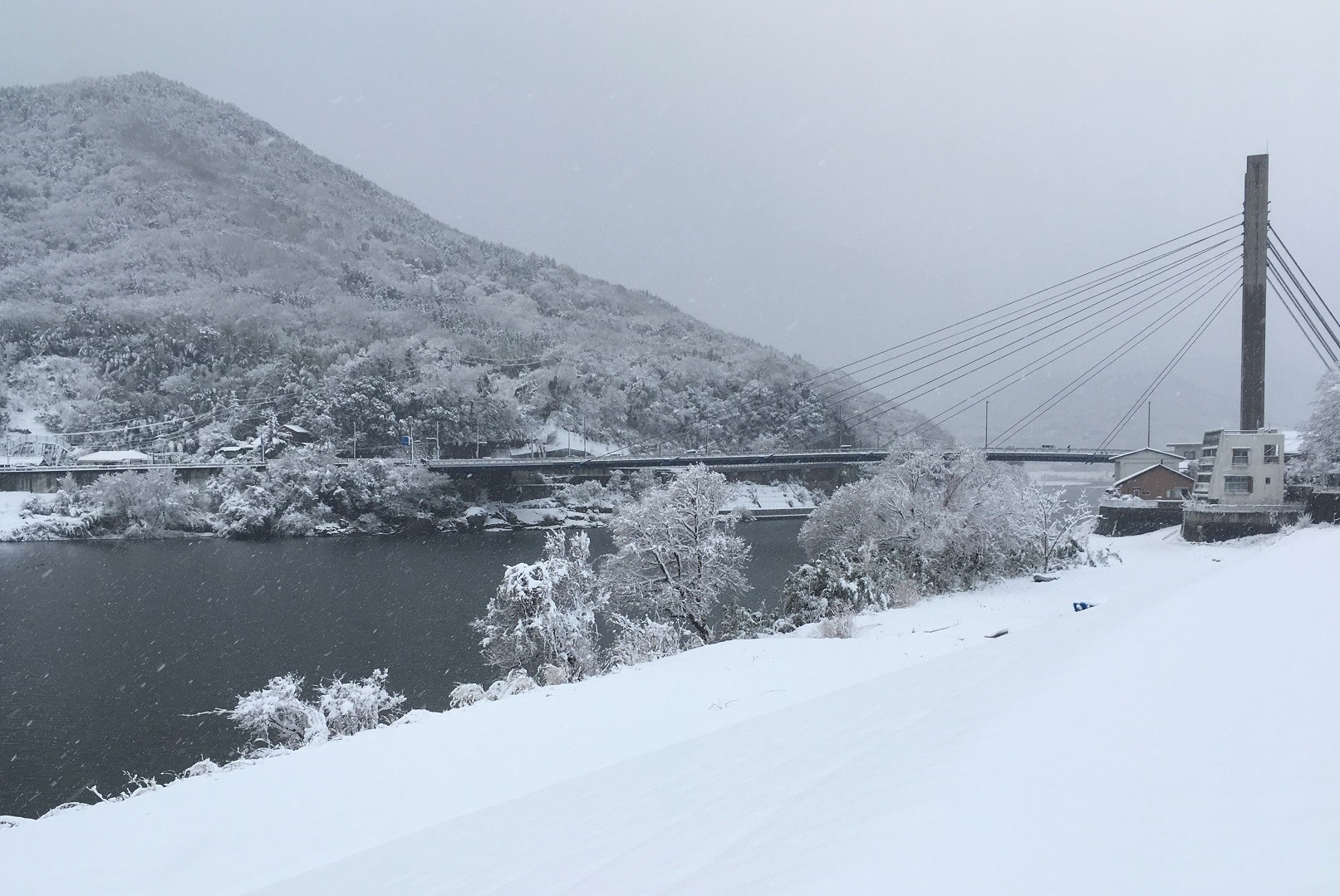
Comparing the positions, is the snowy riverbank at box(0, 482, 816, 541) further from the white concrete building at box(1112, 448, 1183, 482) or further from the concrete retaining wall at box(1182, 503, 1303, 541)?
the concrete retaining wall at box(1182, 503, 1303, 541)

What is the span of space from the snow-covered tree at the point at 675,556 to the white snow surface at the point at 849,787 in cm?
995

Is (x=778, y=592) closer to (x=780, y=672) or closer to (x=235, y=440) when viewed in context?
(x=780, y=672)

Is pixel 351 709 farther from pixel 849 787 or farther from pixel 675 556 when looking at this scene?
pixel 849 787

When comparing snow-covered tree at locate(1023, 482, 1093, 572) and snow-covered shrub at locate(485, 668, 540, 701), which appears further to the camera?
snow-covered tree at locate(1023, 482, 1093, 572)

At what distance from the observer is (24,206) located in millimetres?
117875

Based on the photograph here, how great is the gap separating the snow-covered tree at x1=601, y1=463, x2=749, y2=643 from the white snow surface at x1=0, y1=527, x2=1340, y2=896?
32.7 ft

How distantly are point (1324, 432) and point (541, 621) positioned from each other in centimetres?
2742

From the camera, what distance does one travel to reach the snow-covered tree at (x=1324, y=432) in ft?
77.4

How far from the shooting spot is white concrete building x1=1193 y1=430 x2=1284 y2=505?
80.1 ft

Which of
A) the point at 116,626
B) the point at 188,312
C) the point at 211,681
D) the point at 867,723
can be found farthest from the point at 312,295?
the point at 867,723

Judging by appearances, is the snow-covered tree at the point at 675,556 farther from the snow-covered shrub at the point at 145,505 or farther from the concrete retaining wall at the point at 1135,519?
the snow-covered shrub at the point at 145,505

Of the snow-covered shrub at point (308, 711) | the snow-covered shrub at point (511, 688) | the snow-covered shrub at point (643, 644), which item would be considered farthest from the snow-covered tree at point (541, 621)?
the snow-covered shrub at point (308, 711)

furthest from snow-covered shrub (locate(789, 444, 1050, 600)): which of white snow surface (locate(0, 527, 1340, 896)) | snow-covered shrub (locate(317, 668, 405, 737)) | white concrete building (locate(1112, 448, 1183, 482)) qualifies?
white concrete building (locate(1112, 448, 1183, 482))

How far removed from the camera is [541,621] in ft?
57.0
